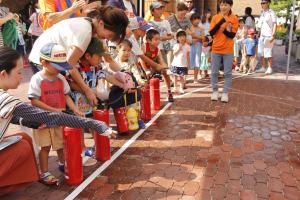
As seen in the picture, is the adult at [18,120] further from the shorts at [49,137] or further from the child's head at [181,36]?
the child's head at [181,36]

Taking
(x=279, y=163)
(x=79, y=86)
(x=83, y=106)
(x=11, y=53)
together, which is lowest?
(x=279, y=163)

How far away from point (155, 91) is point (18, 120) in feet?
10.8

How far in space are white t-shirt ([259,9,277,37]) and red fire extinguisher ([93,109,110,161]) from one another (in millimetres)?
7643

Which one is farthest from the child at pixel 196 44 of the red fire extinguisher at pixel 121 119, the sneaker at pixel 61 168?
the sneaker at pixel 61 168

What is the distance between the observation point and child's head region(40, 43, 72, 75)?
3359 mm

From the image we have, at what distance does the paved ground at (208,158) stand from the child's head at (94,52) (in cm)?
119

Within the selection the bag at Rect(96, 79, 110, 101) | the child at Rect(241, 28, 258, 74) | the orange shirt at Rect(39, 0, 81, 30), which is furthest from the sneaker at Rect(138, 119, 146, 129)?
the child at Rect(241, 28, 258, 74)

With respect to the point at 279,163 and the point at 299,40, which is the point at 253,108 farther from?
the point at 299,40

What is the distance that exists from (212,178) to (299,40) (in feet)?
39.0

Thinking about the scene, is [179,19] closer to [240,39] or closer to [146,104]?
[146,104]

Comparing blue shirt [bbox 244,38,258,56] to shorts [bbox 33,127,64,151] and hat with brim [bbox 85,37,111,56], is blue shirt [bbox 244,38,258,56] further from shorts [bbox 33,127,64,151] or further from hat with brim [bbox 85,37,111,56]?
shorts [bbox 33,127,64,151]

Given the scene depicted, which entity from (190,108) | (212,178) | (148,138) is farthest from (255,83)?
(212,178)

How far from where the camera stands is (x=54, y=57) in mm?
3354

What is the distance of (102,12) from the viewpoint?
3.83m
